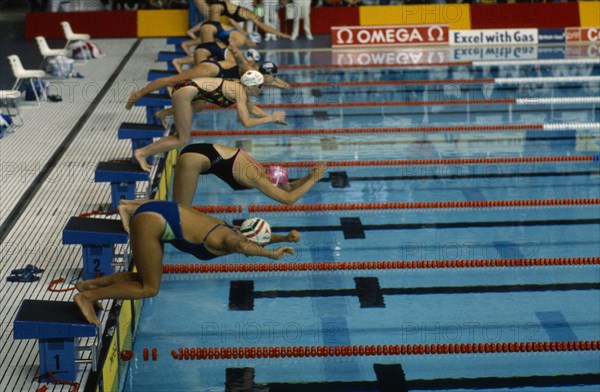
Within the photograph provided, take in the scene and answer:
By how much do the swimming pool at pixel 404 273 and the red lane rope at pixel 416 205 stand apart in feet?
0.04

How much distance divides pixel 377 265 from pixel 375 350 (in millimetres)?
1230

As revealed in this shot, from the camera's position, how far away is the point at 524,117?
36.8 feet

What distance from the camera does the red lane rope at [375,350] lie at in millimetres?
5344

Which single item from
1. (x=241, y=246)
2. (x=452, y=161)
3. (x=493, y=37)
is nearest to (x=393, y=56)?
(x=493, y=37)

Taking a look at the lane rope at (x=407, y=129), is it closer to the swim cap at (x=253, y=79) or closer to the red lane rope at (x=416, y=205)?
the red lane rope at (x=416, y=205)

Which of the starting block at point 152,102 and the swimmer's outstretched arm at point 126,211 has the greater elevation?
the starting block at point 152,102

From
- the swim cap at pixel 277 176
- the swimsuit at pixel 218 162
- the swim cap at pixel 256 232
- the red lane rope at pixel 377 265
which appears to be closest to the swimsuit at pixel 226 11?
the red lane rope at pixel 377 265

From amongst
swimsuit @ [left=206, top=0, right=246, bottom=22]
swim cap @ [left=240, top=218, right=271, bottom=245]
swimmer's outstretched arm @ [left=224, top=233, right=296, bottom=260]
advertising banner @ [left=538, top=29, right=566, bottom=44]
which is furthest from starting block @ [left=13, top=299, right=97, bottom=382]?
advertising banner @ [left=538, top=29, right=566, bottom=44]

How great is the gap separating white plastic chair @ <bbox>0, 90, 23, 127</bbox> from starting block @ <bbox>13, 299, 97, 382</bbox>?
535cm

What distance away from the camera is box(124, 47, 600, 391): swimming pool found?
530cm

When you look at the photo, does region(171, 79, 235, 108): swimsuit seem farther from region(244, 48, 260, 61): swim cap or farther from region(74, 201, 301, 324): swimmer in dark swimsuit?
region(244, 48, 260, 61): swim cap

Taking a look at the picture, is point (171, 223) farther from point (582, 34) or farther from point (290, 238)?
point (582, 34)

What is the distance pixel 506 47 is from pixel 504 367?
11522 mm

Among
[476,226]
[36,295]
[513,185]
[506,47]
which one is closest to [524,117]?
[513,185]
